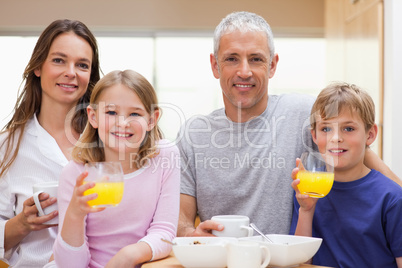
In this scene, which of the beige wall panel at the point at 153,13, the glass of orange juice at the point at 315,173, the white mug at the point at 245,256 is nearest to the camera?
the white mug at the point at 245,256

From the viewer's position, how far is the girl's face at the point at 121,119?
64.3 inches

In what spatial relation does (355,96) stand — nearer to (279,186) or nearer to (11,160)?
(279,186)

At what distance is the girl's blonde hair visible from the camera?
167 cm

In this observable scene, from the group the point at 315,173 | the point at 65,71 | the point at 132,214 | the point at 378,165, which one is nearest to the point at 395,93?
the point at 378,165

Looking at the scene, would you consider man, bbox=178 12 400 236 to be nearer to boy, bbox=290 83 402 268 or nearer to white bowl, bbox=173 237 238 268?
boy, bbox=290 83 402 268

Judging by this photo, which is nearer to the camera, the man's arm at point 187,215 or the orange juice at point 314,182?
the orange juice at point 314,182

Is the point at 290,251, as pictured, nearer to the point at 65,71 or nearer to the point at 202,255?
the point at 202,255

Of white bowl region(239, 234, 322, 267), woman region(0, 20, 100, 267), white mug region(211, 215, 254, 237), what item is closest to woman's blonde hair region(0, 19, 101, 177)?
woman region(0, 20, 100, 267)

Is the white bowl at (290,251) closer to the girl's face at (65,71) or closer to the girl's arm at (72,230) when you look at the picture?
the girl's arm at (72,230)

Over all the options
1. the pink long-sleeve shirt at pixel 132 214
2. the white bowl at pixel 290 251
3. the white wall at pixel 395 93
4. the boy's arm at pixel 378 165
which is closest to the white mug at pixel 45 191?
the pink long-sleeve shirt at pixel 132 214

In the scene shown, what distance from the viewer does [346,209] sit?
168 centimetres

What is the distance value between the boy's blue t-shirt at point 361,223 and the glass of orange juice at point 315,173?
0.22 meters

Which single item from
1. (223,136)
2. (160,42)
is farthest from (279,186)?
(160,42)

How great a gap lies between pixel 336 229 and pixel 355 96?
0.47 meters
